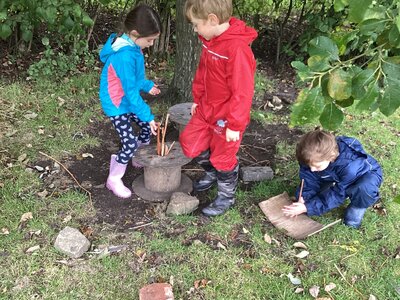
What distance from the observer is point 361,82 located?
1.44 m

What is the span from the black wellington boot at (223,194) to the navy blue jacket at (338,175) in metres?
0.53

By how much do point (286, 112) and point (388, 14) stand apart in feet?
12.2

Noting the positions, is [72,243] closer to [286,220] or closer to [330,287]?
[286,220]

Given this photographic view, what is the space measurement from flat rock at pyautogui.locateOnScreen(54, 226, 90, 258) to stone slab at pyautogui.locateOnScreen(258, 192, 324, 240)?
135cm

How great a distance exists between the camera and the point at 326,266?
10.1 ft

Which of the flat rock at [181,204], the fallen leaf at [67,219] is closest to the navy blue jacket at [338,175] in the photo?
the flat rock at [181,204]

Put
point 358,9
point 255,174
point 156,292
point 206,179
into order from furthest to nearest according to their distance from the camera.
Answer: point 255,174 < point 206,179 < point 156,292 < point 358,9

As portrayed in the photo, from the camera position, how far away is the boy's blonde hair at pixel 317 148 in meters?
3.04

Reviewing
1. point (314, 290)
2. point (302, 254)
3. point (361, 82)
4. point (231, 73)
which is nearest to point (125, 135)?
point (231, 73)

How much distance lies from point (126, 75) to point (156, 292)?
147 centimetres

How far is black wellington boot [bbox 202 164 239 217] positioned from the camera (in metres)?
3.36

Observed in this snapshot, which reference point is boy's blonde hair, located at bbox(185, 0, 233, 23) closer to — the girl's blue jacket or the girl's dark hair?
the girl's dark hair

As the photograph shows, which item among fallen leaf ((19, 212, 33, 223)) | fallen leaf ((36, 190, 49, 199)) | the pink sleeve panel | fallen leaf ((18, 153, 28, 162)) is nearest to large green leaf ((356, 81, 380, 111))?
the pink sleeve panel

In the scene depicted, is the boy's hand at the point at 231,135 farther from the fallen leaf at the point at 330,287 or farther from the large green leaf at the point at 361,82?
the large green leaf at the point at 361,82
